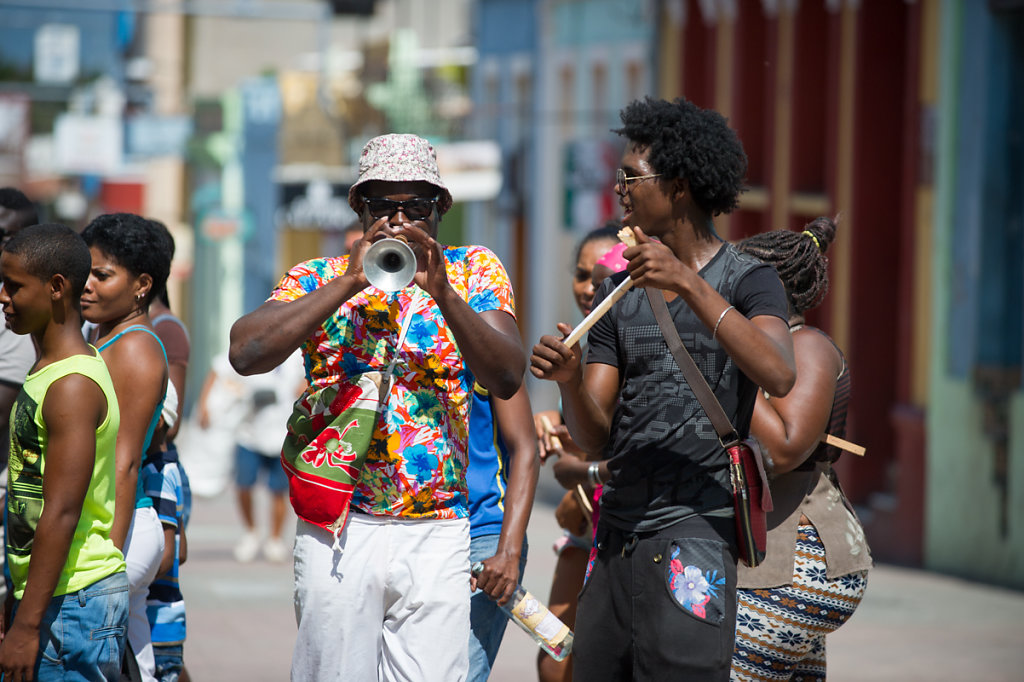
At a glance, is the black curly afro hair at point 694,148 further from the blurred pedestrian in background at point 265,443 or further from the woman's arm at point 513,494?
the blurred pedestrian in background at point 265,443

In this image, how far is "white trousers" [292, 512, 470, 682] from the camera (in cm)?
382

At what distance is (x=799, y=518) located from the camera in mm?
4129

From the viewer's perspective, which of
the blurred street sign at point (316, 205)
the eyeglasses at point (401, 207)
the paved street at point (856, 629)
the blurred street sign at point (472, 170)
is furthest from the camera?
the blurred street sign at point (316, 205)

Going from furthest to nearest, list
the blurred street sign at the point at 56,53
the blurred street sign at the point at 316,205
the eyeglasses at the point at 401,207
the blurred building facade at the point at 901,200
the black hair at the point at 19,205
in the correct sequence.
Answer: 1. the blurred street sign at the point at 56,53
2. the blurred street sign at the point at 316,205
3. the blurred building facade at the point at 901,200
4. the black hair at the point at 19,205
5. the eyeglasses at the point at 401,207

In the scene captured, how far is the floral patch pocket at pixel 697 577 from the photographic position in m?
3.59

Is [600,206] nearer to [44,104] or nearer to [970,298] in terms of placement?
[970,298]

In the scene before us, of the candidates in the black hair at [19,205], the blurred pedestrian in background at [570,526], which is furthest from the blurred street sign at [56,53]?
the blurred pedestrian in background at [570,526]

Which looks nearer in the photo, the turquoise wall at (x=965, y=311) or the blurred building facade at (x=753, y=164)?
the turquoise wall at (x=965, y=311)

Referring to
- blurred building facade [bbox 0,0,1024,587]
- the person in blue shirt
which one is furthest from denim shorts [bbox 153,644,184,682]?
blurred building facade [bbox 0,0,1024,587]

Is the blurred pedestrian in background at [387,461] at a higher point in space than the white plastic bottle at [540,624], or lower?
higher

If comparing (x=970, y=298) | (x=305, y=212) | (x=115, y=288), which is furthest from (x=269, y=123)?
(x=115, y=288)

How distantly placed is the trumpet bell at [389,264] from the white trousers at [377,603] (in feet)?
2.26

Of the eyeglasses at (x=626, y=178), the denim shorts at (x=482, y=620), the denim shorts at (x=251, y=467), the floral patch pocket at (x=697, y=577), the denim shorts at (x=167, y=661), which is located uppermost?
the eyeglasses at (x=626, y=178)

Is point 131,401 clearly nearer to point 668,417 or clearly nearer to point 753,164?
point 668,417
